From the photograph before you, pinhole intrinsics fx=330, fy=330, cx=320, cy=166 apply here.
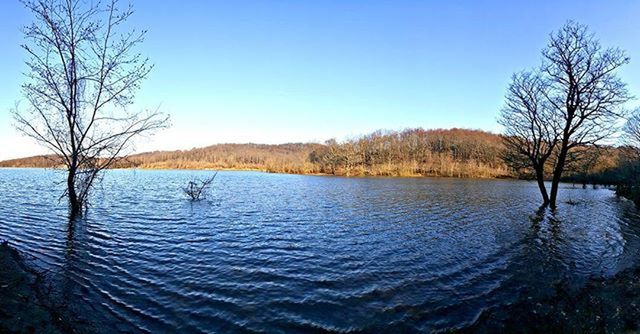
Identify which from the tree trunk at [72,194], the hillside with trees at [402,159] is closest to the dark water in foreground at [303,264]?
the tree trunk at [72,194]

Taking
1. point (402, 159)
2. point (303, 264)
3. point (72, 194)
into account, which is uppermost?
point (402, 159)

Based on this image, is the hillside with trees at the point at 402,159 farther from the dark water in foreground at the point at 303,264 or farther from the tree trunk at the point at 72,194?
the tree trunk at the point at 72,194

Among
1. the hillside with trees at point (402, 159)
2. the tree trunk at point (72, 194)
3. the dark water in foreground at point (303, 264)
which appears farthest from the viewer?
the hillside with trees at point (402, 159)

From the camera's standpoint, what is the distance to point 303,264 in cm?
1105

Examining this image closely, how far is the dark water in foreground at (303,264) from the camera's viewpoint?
7.25 meters

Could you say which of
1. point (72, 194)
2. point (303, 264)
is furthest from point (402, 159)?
point (303, 264)

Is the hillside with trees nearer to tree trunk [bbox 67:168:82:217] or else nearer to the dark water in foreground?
the dark water in foreground

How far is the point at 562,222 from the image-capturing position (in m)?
19.5

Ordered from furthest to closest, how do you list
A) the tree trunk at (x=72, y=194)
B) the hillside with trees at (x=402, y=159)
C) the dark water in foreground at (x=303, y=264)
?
the hillside with trees at (x=402, y=159)
the tree trunk at (x=72, y=194)
the dark water in foreground at (x=303, y=264)

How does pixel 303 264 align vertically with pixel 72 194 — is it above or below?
below

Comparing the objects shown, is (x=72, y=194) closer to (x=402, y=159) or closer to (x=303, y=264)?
(x=303, y=264)

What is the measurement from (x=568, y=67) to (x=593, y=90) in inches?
78.4

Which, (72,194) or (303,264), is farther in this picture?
(72,194)

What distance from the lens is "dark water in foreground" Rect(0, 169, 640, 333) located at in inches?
286
